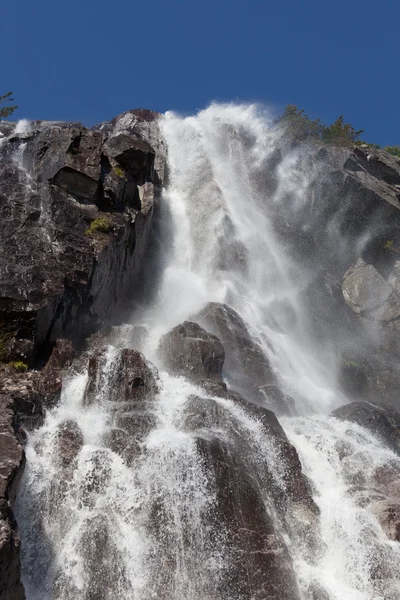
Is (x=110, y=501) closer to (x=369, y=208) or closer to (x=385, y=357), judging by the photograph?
(x=385, y=357)

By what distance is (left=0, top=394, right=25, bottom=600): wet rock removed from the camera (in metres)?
8.37

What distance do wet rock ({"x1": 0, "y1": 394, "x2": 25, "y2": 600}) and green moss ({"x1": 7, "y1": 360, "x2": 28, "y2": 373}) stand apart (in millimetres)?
4148

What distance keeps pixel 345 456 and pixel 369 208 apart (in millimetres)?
21548

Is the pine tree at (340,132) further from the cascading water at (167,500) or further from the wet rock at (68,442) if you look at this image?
the wet rock at (68,442)

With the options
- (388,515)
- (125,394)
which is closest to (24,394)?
(125,394)

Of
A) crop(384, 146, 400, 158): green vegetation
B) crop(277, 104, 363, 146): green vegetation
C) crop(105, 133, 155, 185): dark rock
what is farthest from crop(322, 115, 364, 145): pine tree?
crop(105, 133, 155, 185): dark rock

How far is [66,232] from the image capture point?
19.8 meters

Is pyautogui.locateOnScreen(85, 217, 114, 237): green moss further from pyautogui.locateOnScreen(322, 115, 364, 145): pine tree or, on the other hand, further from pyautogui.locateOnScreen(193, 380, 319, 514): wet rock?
pyautogui.locateOnScreen(322, 115, 364, 145): pine tree

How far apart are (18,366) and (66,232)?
6373mm

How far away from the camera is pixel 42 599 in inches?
391

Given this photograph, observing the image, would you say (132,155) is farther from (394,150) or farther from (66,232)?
(394,150)

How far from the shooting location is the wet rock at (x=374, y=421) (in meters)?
18.3

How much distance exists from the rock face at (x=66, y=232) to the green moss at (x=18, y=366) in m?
0.21

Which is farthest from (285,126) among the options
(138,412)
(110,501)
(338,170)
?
(110,501)
